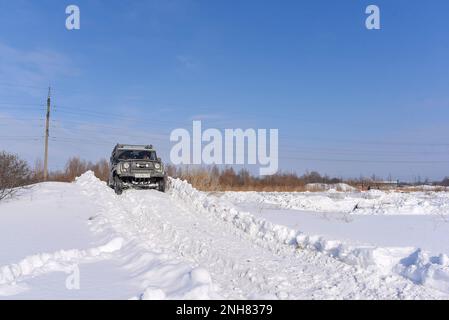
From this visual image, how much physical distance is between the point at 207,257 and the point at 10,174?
40.3 feet

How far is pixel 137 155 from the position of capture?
2028 cm

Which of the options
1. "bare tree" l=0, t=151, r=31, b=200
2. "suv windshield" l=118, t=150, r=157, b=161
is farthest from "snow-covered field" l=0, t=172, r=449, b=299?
"suv windshield" l=118, t=150, r=157, b=161

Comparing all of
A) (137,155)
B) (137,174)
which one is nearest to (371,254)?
(137,174)

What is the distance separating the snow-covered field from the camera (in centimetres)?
575

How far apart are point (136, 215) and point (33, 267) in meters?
6.06

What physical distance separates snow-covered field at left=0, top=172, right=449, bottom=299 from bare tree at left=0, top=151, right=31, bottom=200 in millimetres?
3204

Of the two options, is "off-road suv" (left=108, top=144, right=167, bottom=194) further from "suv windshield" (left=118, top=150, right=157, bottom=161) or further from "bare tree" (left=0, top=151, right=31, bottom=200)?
"bare tree" (left=0, top=151, right=31, bottom=200)

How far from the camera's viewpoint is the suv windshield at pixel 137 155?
2003cm

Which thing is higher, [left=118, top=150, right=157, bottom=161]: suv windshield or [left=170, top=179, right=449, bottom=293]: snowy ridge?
[left=118, top=150, right=157, bottom=161]: suv windshield

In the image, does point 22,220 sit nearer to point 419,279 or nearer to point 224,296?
point 224,296

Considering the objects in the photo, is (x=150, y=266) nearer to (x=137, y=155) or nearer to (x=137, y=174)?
(x=137, y=174)

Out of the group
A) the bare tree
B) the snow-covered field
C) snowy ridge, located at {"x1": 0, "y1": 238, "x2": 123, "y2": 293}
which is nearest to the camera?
the snow-covered field

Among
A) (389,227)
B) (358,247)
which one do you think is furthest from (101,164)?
(358,247)

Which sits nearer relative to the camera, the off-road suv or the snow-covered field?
the snow-covered field
